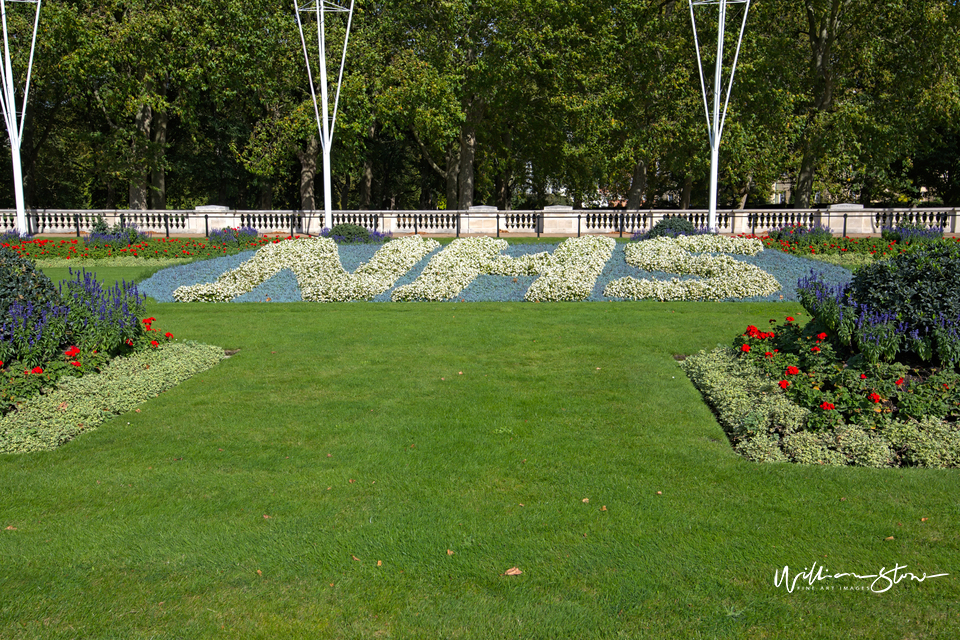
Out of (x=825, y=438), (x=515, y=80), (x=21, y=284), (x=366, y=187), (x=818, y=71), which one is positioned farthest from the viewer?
(x=366, y=187)

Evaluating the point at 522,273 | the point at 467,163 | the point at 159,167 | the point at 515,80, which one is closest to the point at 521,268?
the point at 522,273

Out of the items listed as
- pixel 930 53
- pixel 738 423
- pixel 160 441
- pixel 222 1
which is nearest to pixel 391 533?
pixel 160 441

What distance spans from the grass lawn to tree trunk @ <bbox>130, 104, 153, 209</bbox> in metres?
28.8

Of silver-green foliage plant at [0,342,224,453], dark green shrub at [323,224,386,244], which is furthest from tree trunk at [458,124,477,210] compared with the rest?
silver-green foliage plant at [0,342,224,453]

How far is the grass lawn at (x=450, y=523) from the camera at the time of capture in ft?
11.4

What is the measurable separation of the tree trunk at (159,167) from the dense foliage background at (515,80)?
128 mm

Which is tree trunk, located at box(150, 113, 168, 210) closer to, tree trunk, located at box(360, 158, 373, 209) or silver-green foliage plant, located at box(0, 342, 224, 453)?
tree trunk, located at box(360, 158, 373, 209)

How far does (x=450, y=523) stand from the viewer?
14.3ft

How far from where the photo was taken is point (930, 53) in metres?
29.5

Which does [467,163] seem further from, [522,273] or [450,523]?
[450,523]

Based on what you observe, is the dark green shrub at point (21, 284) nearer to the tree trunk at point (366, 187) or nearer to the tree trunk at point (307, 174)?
the tree trunk at point (307, 174)

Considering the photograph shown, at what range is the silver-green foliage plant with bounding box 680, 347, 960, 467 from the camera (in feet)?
17.2

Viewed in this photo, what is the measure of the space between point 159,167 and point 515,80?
16.7 meters

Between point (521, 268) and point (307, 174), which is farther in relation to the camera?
point (307, 174)
